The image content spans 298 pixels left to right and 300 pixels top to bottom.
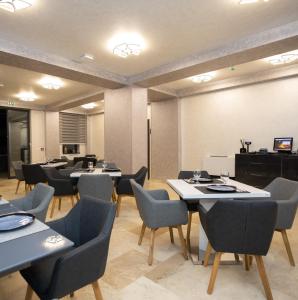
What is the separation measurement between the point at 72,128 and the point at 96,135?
108cm

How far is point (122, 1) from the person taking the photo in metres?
2.55

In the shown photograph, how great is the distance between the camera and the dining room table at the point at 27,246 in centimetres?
98

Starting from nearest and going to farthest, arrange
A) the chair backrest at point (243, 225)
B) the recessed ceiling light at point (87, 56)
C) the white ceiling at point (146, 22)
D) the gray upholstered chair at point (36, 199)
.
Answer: the chair backrest at point (243, 225) < the gray upholstered chair at point (36, 199) < the white ceiling at point (146, 22) < the recessed ceiling light at point (87, 56)

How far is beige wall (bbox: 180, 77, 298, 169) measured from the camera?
5.07 meters

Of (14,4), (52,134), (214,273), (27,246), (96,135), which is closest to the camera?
(27,246)

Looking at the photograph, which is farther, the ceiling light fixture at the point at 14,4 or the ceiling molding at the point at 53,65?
the ceiling molding at the point at 53,65

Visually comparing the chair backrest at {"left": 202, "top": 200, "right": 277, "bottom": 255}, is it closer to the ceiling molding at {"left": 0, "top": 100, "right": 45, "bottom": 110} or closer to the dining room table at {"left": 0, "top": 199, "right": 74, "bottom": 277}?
the dining room table at {"left": 0, "top": 199, "right": 74, "bottom": 277}

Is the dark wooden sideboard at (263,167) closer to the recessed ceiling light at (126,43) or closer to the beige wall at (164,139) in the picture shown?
the beige wall at (164,139)

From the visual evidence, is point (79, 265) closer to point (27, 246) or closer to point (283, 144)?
point (27, 246)

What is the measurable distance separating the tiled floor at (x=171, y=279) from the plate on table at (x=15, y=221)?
2.67 feet

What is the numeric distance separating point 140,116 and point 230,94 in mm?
2489

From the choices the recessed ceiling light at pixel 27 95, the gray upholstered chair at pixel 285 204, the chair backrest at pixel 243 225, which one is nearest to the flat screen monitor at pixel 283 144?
the gray upholstered chair at pixel 285 204

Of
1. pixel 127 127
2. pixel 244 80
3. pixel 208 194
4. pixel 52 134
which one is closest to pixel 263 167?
pixel 244 80

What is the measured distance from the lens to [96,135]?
1021 cm
